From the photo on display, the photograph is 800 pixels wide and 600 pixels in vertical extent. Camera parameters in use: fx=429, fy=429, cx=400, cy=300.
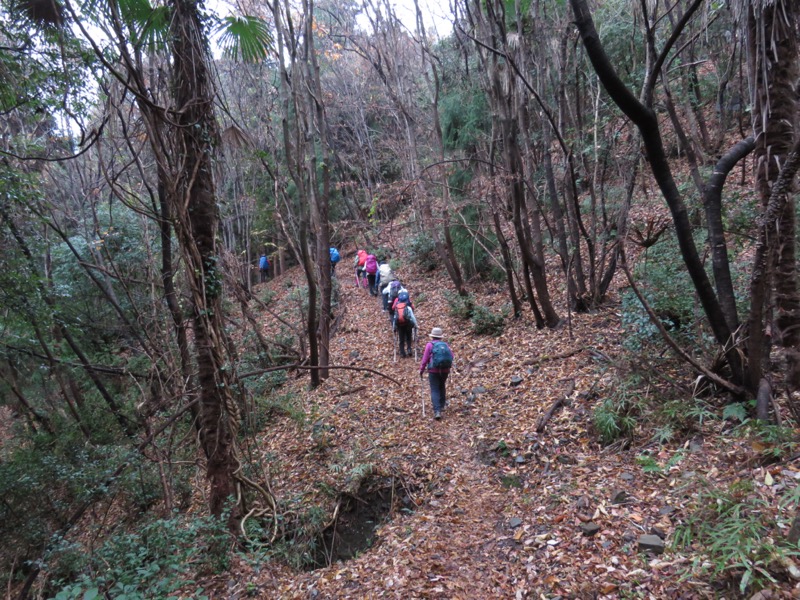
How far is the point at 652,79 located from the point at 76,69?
8132 millimetres

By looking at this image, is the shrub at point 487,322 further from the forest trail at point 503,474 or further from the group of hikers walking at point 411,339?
the group of hikers walking at point 411,339

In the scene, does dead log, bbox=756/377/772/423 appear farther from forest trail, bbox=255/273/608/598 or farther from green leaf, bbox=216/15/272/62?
green leaf, bbox=216/15/272/62

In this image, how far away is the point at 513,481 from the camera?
557 cm

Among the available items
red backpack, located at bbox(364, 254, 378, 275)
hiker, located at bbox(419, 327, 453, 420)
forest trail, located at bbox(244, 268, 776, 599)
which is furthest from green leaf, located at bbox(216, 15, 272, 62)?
red backpack, located at bbox(364, 254, 378, 275)

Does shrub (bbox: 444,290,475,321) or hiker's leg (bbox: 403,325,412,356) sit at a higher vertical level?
shrub (bbox: 444,290,475,321)

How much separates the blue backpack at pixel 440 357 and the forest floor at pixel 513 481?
3.47 feet

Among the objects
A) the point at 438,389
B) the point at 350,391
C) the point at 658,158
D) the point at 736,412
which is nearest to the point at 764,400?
the point at 736,412

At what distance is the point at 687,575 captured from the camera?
314 cm

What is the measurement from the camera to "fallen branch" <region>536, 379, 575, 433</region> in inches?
247

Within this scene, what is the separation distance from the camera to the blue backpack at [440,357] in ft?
23.8

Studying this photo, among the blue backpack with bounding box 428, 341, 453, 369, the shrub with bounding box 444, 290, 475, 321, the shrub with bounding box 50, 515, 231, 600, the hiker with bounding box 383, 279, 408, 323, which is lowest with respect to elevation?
the shrub with bounding box 50, 515, 231, 600

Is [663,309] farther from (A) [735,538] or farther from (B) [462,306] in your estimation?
(B) [462,306]

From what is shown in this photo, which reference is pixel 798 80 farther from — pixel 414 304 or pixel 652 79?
pixel 414 304

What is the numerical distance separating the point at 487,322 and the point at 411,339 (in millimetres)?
1976
